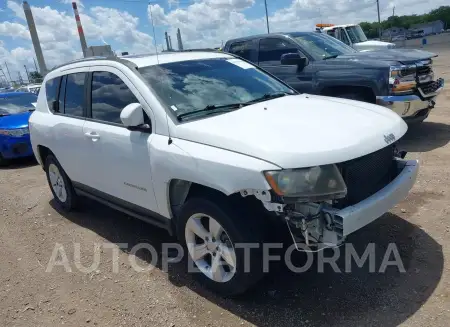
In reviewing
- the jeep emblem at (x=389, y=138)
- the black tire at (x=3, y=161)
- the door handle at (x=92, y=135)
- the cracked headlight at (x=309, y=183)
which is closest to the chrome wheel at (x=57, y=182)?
the door handle at (x=92, y=135)

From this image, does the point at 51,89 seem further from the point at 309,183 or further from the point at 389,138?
the point at 389,138

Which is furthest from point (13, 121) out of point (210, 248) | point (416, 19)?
point (416, 19)

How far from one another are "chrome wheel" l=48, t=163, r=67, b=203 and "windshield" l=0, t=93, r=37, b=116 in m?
4.88

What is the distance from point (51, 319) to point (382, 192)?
2.71 metres

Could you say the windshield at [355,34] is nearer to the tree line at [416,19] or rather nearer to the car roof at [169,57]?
the car roof at [169,57]

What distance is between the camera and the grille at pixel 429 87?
659 cm

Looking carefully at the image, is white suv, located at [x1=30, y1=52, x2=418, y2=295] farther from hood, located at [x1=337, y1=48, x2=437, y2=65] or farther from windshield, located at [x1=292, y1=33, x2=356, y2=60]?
windshield, located at [x1=292, y1=33, x2=356, y2=60]

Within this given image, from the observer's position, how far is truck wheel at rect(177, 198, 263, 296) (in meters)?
2.87

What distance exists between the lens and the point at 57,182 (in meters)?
5.32

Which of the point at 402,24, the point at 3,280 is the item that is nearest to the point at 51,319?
the point at 3,280

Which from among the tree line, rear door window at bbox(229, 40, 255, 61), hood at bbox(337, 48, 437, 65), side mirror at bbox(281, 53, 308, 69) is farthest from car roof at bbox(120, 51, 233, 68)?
the tree line

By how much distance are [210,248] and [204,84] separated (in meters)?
1.46

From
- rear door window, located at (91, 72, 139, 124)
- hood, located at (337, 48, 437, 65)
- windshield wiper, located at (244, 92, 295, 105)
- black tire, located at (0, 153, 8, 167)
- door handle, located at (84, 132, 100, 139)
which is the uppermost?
rear door window, located at (91, 72, 139, 124)

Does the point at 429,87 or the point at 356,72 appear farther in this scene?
the point at 429,87
